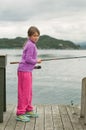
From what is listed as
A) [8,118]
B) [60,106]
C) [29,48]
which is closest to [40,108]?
[60,106]

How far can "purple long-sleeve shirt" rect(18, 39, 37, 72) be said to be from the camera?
22.0 ft

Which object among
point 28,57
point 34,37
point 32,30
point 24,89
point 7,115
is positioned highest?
point 32,30

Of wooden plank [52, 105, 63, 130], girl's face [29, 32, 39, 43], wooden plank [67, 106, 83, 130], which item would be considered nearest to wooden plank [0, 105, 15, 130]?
wooden plank [52, 105, 63, 130]

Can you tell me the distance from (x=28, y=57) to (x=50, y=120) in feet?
3.58

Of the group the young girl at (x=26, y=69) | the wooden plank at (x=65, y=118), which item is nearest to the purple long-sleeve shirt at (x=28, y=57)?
the young girl at (x=26, y=69)

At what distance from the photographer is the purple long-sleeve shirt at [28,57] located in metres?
6.71

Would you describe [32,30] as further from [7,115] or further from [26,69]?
[7,115]

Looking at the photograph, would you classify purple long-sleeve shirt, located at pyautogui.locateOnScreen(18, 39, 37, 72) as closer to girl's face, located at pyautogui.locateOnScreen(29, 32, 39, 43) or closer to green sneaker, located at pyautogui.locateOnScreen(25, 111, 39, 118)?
girl's face, located at pyautogui.locateOnScreen(29, 32, 39, 43)

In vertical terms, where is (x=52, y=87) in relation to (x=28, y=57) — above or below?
below

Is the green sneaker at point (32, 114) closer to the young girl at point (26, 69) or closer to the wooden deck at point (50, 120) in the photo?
the wooden deck at point (50, 120)

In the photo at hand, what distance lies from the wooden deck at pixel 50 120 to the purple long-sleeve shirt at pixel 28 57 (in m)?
0.86

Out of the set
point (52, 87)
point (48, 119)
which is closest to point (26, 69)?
point (48, 119)

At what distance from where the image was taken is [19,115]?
689 cm

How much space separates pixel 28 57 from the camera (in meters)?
6.70
